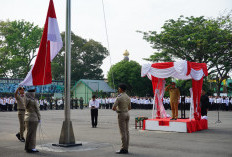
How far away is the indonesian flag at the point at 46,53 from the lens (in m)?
10.2

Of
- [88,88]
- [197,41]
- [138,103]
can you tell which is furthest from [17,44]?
[197,41]

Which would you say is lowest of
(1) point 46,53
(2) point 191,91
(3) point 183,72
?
(2) point 191,91

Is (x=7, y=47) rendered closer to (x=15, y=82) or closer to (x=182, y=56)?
(x=15, y=82)

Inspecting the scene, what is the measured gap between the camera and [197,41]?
124 feet

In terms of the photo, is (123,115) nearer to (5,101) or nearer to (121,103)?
(121,103)

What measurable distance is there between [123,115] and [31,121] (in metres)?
2.80

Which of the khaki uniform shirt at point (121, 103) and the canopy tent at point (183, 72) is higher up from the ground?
the canopy tent at point (183, 72)

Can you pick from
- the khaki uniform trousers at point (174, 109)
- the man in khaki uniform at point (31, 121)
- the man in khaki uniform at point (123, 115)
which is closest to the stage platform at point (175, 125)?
the khaki uniform trousers at point (174, 109)

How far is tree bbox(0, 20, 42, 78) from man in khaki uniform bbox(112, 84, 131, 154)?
50215 mm

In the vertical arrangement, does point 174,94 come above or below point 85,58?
below

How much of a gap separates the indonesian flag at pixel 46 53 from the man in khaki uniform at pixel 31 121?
630 mm

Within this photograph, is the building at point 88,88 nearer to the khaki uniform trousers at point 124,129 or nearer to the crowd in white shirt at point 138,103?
the crowd in white shirt at point 138,103

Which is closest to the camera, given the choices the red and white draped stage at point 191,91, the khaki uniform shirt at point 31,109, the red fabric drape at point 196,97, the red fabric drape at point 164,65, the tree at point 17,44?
the khaki uniform shirt at point 31,109

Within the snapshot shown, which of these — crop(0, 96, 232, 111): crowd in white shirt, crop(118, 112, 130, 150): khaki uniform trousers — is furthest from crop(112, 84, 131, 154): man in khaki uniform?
crop(0, 96, 232, 111): crowd in white shirt
